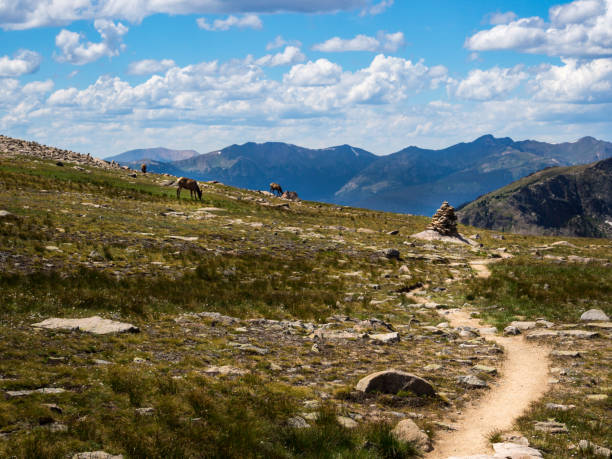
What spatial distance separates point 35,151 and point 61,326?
78.7m

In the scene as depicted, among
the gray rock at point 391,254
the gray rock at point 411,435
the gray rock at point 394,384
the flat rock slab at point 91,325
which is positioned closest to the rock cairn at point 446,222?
the gray rock at point 391,254

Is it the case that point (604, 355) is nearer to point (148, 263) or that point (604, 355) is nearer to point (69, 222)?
point (148, 263)

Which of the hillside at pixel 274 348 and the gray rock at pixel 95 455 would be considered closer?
the gray rock at pixel 95 455

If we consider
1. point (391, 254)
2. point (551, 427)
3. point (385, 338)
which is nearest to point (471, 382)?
point (551, 427)

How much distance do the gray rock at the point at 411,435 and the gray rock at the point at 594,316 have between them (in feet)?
48.1

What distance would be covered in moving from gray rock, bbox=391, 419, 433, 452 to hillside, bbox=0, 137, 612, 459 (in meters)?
0.04

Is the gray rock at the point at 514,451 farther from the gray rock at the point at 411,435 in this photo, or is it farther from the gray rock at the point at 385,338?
the gray rock at the point at 385,338

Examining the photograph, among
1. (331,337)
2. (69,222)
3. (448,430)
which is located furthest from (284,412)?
(69,222)

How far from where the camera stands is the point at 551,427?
9469mm

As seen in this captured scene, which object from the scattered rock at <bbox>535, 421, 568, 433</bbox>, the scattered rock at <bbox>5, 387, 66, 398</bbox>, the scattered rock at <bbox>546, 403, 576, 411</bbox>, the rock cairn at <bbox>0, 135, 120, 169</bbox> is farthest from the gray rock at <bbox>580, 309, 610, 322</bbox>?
the rock cairn at <bbox>0, 135, 120, 169</bbox>

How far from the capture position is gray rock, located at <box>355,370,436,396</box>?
11383 millimetres

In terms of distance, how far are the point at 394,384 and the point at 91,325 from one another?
9668 mm

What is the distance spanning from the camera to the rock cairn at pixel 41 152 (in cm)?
7431

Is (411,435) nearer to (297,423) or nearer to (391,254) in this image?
(297,423)
